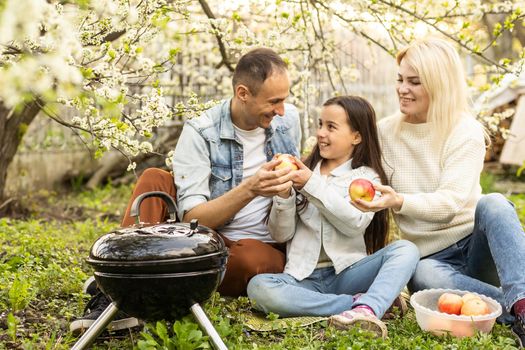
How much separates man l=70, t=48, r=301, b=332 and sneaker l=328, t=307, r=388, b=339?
0.59m

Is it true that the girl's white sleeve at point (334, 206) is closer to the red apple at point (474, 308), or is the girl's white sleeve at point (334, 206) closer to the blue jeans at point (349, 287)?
the blue jeans at point (349, 287)

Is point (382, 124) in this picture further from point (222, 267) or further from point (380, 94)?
point (380, 94)

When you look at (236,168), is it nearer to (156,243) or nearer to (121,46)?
(121,46)

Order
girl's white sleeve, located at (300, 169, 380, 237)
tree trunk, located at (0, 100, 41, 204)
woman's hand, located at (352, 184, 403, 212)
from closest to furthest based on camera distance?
woman's hand, located at (352, 184, 403, 212), girl's white sleeve, located at (300, 169, 380, 237), tree trunk, located at (0, 100, 41, 204)

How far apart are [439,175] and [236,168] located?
104 centimetres

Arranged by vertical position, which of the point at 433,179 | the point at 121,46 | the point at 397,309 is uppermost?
the point at 121,46

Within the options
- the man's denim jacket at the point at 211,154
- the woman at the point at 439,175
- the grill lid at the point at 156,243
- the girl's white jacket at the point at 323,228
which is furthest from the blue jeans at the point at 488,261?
the grill lid at the point at 156,243

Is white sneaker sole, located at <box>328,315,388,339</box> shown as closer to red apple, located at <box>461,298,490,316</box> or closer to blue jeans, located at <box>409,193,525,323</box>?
red apple, located at <box>461,298,490,316</box>

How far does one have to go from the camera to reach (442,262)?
399 cm

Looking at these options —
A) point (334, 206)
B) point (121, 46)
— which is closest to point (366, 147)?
point (334, 206)

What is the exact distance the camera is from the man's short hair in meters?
3.94

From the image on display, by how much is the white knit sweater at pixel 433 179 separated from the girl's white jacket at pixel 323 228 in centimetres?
19

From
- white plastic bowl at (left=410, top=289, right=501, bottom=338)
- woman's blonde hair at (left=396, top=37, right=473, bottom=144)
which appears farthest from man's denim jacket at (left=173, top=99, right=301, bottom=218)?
white plastic bowl at (left=410, top=289, right=501, bottom=338)

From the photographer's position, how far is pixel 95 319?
342 cm
